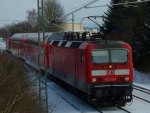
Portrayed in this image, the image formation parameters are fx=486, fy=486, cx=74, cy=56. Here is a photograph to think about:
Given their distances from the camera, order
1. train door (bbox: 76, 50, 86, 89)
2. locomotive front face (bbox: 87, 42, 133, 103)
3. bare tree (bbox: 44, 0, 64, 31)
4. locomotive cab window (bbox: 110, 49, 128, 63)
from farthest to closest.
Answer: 1. bare tree (bbox: 44, 0, 64, 31)
2. train door (bbox: 76, 50, 86, 89)
3. locomotive cab window (bbox: 110, 49, 128, 63)
4. locomotive front face (bbox: 87, 42, 133, 103)

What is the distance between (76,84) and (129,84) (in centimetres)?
296

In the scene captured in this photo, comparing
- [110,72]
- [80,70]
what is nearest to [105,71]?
[110,72]

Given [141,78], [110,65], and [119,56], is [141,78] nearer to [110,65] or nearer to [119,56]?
[119,56]

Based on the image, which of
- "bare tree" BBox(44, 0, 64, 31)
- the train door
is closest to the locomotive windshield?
the train door

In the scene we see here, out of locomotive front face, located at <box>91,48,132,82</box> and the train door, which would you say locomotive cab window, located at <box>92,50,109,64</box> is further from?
the train door

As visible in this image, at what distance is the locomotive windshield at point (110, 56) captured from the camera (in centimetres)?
2020

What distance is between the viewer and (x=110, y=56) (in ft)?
66.8

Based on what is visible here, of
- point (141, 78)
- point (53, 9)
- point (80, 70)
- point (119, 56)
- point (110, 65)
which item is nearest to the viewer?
point (110, 65)

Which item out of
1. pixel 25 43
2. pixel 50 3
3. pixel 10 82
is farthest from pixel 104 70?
pixel 50 3

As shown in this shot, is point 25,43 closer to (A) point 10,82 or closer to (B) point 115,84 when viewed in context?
(B) point 115,84

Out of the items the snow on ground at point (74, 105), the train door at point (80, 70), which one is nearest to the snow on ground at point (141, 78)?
the snow on ground at point (74, 105)

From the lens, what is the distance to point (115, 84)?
66.2 feet

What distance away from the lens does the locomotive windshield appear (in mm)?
20203

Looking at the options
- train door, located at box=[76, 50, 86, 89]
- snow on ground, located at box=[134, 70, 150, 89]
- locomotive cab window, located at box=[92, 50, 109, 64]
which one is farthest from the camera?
snow on ground, located at box=[134, 70, 150, 89]
